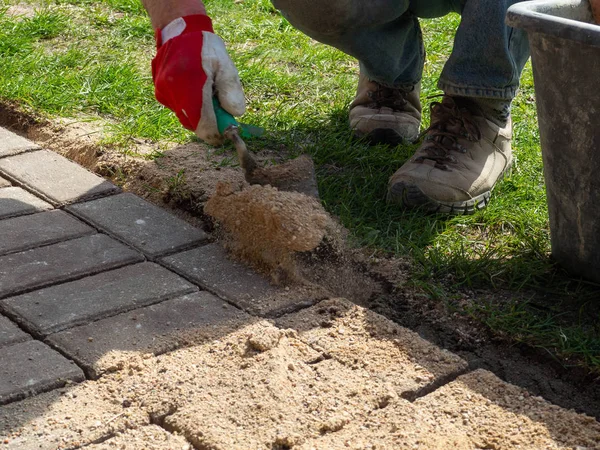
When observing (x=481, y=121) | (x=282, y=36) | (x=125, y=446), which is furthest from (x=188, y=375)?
(x=282, y=36)

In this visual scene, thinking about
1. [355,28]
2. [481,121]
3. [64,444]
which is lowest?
[64,444]

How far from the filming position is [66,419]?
1945 mm

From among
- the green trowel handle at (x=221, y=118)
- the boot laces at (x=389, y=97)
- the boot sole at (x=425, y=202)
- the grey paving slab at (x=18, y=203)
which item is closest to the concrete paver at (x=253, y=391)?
the green trowel handle at (x=221, y=118)

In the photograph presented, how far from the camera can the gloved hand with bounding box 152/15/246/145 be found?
2619mm

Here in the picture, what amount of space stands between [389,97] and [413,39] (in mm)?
255

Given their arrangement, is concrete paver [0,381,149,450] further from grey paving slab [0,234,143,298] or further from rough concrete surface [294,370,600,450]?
grey paving slab [0,234,143,298]

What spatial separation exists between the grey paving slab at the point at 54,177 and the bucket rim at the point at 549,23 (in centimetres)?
159

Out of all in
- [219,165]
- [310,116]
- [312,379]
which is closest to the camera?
[312,379]

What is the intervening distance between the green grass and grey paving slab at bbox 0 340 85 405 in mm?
1045

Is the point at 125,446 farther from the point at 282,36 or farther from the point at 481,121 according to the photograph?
the point at 282,36

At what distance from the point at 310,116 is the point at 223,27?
1316mm

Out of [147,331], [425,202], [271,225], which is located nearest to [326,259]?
[271,225]

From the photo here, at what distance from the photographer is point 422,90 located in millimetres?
4129

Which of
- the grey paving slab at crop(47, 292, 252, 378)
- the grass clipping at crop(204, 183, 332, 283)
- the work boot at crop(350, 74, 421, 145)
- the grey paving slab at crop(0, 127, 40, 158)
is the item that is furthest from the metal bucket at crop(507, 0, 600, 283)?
the grey paving slab at crop(0, 127, 40, 158)
